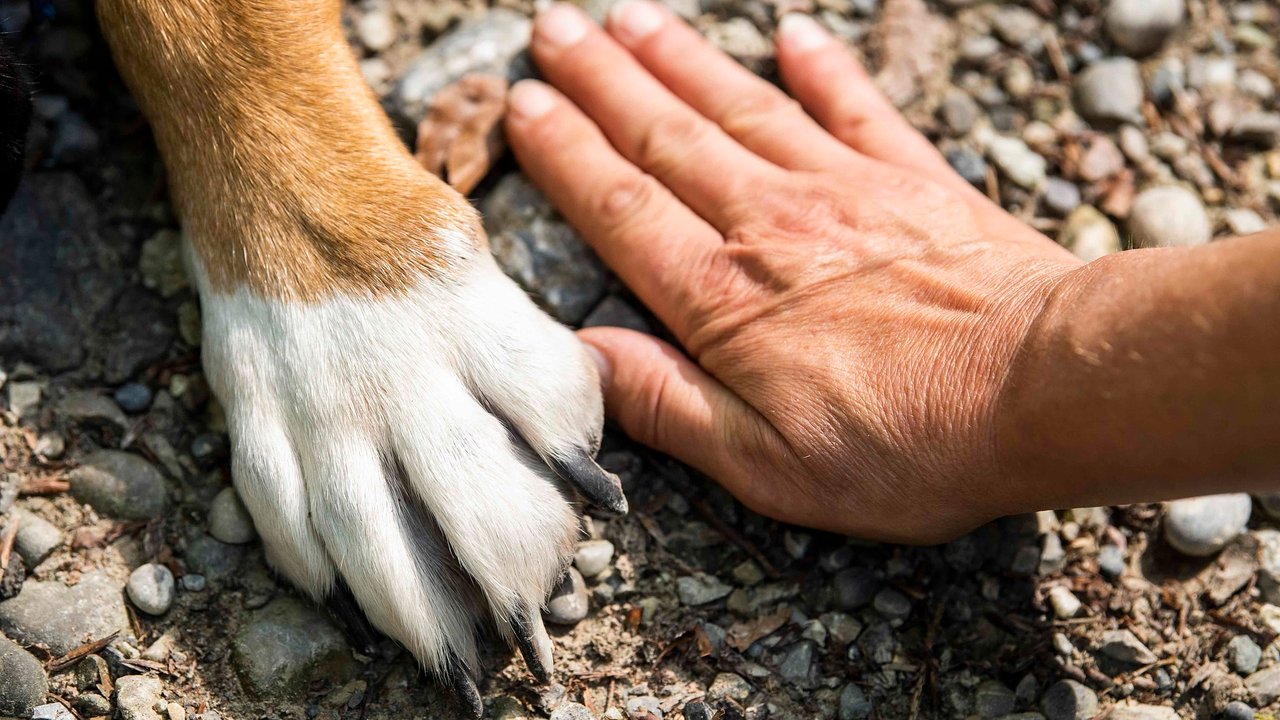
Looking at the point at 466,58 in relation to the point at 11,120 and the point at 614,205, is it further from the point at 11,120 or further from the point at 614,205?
the point at 11,120

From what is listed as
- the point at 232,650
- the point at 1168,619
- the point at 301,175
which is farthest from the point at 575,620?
the point at 1168,619

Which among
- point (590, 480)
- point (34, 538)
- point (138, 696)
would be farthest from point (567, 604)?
point (34, 538)

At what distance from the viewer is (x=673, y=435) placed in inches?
82.4

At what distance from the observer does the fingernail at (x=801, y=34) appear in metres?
2.60

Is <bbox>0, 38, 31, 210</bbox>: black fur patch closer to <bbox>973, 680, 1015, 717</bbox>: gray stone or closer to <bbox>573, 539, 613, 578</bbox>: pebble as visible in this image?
<bbox>573, 539, 613, 578</bbox>: pebble

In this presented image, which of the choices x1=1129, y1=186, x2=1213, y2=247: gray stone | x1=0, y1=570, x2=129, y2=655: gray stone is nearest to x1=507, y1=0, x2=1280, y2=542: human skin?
x1=1129, y1=186, x2=1213, y2=247: gray stone

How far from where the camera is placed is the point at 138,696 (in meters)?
1.86

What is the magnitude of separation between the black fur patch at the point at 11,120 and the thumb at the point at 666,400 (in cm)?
122

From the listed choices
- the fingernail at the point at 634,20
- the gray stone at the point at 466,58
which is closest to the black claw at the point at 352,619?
the gray stone at the point at 466,58

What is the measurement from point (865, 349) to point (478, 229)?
0.81m

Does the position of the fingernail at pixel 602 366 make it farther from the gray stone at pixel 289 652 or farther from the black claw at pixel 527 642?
the gray stone at pixel 289 652

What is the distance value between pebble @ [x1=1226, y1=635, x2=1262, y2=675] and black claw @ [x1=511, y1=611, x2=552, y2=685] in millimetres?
1420

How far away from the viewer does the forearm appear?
1.38 meters

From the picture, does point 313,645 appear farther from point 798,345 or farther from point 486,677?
point 798,345
